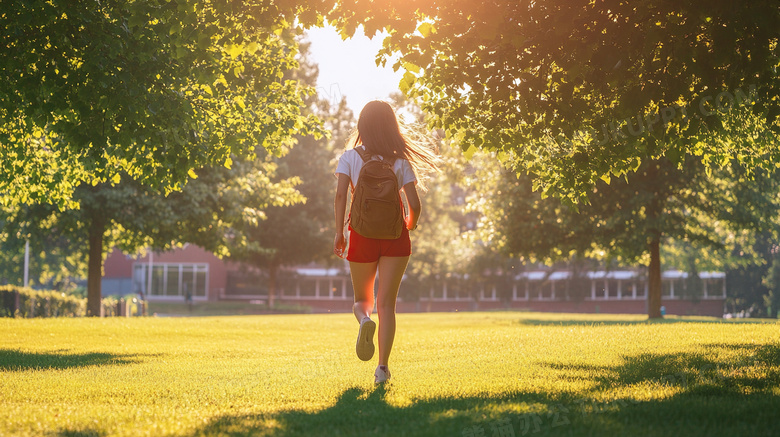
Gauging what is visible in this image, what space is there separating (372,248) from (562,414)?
2026 millimetres

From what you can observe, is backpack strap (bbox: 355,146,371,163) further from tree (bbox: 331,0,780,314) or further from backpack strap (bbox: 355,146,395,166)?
tree (bbox: 331,0,780,314)

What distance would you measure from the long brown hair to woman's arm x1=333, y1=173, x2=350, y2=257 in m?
0.34

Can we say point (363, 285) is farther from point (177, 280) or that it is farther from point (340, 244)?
point (177, 280)

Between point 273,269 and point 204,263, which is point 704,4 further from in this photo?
point 204,263

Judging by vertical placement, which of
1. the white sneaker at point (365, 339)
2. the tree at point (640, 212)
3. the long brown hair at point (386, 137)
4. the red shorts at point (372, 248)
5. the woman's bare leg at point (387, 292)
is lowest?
the white sneaker at point (365, 339)

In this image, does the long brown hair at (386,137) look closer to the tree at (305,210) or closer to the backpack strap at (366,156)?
the backpack strap at (366,156)

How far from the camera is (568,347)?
31.7 ft

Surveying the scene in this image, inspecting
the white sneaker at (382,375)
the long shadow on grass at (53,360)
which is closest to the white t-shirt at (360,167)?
the white sneaker at (382,375)

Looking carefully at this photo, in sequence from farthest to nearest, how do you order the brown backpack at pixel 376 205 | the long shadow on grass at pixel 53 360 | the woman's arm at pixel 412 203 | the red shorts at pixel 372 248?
the long shadow on grass at pixel 53 360, the woman's arm at pixel 412 203, the red shorts at pixel 372 248, the brown backpack at pixel 376 205

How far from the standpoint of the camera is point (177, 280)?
197ft

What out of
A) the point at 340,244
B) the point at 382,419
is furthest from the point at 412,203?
the point at 382,419

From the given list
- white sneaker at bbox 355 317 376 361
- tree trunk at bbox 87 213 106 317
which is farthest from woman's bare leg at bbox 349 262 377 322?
tree trunk at bbox 87 213 106 317

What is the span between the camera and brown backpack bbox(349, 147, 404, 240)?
5.75m

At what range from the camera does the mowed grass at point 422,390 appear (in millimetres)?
4332
